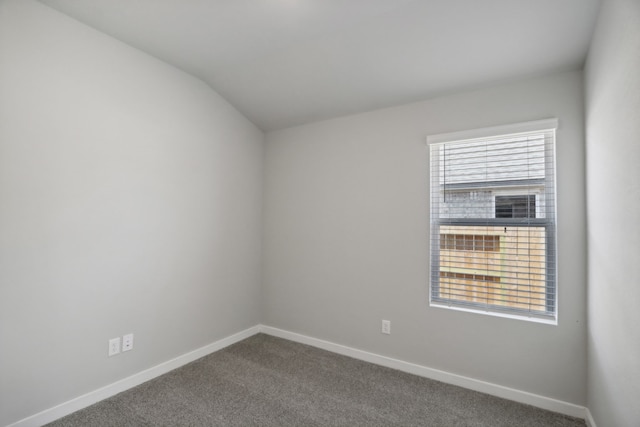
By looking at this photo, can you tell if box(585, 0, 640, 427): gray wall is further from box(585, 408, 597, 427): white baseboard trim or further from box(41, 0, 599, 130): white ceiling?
box(41, 0, 599, 130): white ceiling

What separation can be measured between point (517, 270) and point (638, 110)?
1393 mm

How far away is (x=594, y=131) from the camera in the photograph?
5.94 feet

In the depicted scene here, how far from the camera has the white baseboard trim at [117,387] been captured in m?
1.87

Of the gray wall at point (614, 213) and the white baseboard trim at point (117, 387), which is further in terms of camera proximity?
the white baseboard trim at point (117, 387)

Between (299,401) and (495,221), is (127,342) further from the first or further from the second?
(495,221)

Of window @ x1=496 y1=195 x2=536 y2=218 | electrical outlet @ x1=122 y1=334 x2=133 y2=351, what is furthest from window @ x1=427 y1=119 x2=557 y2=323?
electrical outlet @ x1=122 y1=334 x2=133 y2=351

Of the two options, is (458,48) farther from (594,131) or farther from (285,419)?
(285,419)

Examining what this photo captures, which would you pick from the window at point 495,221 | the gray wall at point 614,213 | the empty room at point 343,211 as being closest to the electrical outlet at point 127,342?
the empty room at point 343,211

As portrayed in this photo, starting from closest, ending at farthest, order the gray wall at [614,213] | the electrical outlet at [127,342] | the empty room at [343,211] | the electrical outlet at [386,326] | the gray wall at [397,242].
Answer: the gray wall at [614,213] → the empty room at [343,211] → the gray wall at [397,242] → the electrical outlet at [127,342] → the electrical outlet at [386,326]

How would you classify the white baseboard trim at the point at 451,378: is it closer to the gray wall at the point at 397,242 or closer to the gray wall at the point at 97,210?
the gray wall at the point at 397,242

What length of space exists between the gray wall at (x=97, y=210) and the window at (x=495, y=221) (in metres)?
2.13

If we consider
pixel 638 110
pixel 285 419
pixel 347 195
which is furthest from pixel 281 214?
pixel 638 110

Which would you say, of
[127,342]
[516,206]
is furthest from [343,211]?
[127,342]

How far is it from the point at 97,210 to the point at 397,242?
2381mm
